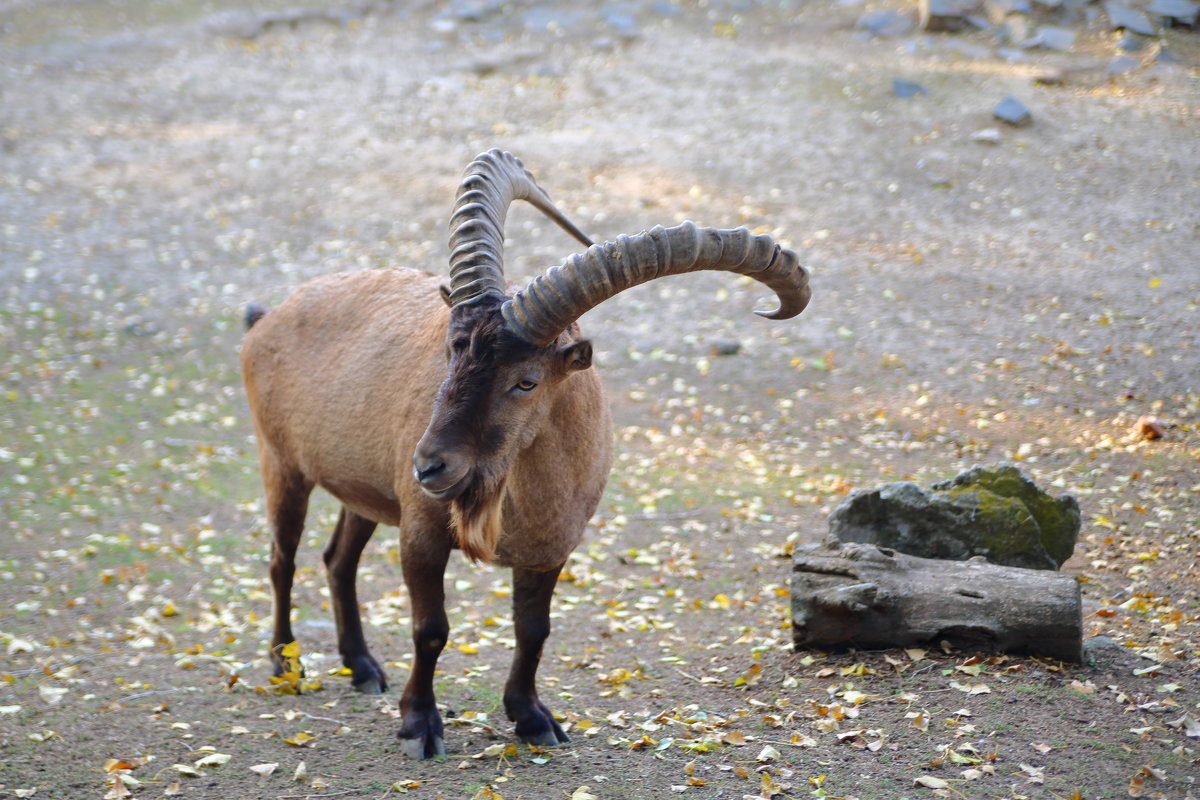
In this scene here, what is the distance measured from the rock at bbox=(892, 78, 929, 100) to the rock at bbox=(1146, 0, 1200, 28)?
197 inches

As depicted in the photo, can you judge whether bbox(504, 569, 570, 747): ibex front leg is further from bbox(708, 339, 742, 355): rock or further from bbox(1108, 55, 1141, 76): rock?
bbox(1108, 55, 1141, 76): rock

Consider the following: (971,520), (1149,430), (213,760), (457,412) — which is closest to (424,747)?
(213,760)

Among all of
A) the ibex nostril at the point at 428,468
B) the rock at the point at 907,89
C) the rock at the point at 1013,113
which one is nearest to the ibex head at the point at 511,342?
the ibex nostril at the point at 428,468

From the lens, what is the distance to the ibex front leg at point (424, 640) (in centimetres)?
594

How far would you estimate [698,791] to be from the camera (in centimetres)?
536

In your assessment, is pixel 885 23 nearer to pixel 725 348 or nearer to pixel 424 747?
pixel 725 348

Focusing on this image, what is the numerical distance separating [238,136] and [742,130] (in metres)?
9.95

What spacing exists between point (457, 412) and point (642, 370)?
29.6 ft

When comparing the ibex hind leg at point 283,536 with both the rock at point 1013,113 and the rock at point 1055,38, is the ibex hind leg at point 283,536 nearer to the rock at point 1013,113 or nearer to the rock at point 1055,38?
the rock at point 1013,113

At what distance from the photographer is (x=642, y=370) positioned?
1416 centimetres

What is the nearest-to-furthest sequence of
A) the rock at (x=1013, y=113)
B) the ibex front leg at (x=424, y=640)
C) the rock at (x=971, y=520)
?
the ibex front leg at (x=424, y=640), the rock at (x=971, y=520), the rock at (x=1013, y=113)

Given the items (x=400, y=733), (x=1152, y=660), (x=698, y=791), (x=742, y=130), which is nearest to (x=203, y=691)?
(x=400, y=733)

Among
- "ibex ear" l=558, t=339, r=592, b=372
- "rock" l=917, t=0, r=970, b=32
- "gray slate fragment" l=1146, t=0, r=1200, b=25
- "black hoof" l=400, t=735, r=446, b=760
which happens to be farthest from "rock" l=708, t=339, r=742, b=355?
"gray slate fragment" l=1146, t=0, r=1200, b=25

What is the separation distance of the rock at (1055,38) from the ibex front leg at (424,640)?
19473mm
